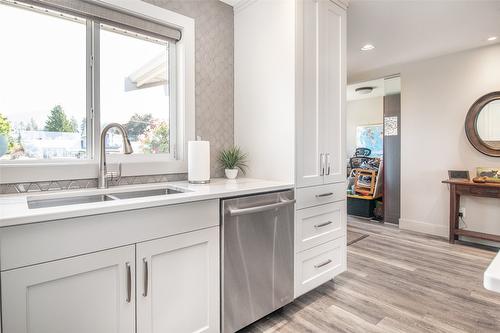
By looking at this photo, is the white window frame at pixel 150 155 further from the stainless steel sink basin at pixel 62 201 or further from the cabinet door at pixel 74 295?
the cabinet door at pixel 74 295

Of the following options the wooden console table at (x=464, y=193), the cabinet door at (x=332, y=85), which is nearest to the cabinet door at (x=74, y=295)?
the cabinet door at (x=332, y=85)

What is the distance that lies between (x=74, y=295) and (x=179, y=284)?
46 centimetres

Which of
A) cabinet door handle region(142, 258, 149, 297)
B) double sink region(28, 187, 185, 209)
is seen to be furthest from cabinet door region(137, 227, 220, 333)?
double sink region(28, 187, 185, 209)

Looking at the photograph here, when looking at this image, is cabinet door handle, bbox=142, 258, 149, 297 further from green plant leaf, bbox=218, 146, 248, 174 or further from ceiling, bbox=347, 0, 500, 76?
ceiling, bbox=347, 0, 500, 76

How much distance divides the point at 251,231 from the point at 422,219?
336 centimetres

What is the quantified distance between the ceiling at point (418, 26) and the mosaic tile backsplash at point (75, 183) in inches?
85.5

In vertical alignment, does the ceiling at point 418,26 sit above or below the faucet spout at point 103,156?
above

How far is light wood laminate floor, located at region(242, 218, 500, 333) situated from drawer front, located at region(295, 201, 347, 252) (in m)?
0.46

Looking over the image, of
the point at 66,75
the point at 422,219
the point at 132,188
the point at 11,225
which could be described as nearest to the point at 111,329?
the point at 11,225

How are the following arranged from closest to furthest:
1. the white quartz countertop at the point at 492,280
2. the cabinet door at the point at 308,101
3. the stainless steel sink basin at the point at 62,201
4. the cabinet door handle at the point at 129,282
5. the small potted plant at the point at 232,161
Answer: the white quartz countertop at the point at 492,280 < the cabinet door handle at the point at 129,282 < the stainless steel sink basin at the point at 62,201 < the cabinet door at the point at 308,101 < the small potted plant at the point at 232,161

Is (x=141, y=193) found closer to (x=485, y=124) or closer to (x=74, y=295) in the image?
(x=74, y=295)

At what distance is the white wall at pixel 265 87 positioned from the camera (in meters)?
1.94

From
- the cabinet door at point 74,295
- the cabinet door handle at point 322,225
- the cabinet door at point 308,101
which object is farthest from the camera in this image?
the cabinet door handle at point 322,225

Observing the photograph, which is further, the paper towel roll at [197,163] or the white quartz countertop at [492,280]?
the paper towel roll at [197,163]
